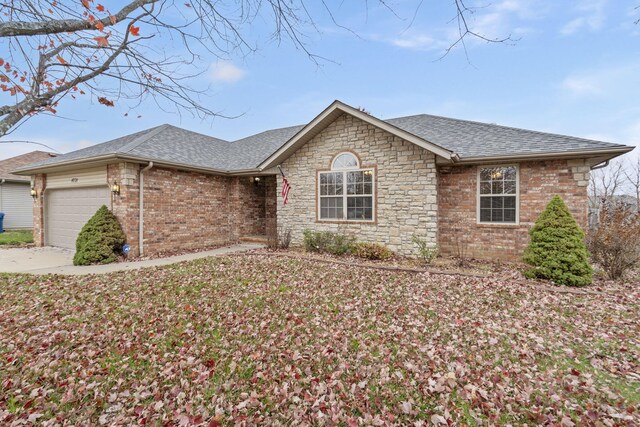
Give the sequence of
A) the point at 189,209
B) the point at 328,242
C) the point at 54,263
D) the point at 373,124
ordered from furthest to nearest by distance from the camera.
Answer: the point at 189,209, the point at 328,242, the point at 373,124, the point at 54,263

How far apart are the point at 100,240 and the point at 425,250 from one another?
9174 mm

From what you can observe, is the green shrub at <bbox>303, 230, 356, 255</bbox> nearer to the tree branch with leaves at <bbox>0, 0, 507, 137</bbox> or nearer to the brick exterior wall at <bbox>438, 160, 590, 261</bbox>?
the brick exterior wall at <bbox>438, 160, 590, 261</bbox>

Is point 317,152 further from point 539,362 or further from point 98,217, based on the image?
point 539,362

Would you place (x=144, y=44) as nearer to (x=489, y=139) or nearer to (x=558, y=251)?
(x=558, y=251)

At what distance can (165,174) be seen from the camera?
9570mm

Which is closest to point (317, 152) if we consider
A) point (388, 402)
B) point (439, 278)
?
point (439, 278)

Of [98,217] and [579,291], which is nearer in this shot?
[579,291]

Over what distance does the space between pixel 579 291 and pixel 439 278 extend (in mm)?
2364

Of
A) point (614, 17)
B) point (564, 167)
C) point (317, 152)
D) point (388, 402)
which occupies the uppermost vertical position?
point (614, 17)

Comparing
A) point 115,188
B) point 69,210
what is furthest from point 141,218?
point 69,210

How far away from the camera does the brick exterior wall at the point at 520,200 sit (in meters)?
7.55

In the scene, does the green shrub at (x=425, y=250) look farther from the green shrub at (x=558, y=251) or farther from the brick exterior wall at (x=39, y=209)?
the brick exterior wall at (x=39, y=209)

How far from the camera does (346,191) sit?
9.55 meters

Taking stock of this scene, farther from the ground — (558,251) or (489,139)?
(489,139)
